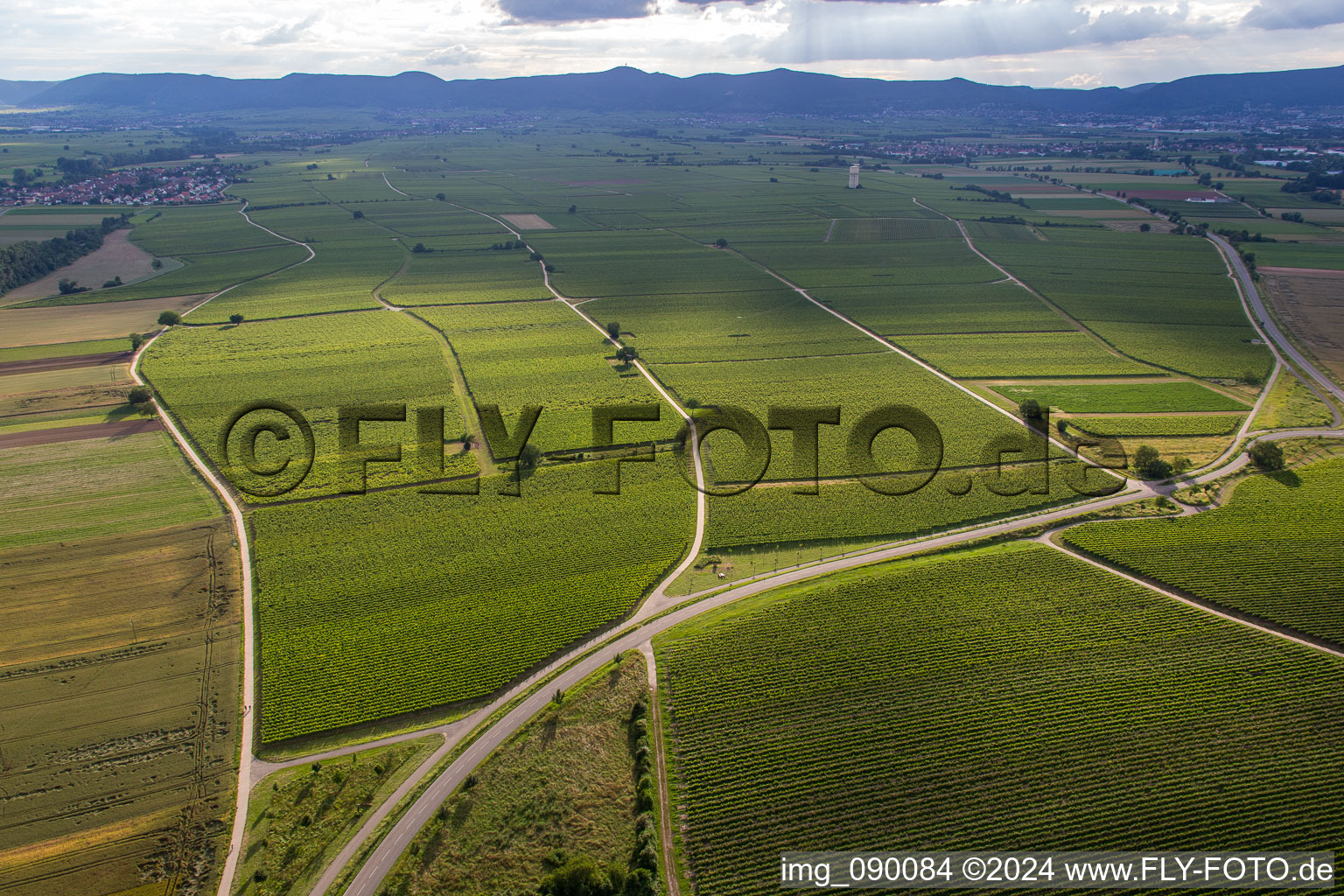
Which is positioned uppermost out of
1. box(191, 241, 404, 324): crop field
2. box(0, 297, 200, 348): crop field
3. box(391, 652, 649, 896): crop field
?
box(191, 241, 404, 324): crop field

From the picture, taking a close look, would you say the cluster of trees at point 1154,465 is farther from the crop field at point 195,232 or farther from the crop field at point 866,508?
the crop field at point 195,232

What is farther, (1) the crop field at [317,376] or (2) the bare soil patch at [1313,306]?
(2) the bare soil patch at [1313,306]

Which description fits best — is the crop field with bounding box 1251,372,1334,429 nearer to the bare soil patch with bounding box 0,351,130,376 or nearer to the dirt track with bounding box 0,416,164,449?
the dirt track with bounding box 0,416,164,449

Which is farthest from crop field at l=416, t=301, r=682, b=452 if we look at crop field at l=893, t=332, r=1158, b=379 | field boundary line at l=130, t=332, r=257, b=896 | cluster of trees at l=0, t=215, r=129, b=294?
cluster of trees at l=0, t=215, r=129, b=294

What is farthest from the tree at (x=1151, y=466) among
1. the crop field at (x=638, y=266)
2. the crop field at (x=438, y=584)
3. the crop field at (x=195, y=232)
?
the crop field at (x=195, y=232)

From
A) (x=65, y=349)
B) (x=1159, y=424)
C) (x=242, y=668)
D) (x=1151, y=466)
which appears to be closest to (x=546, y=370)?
(x=242, y=668)

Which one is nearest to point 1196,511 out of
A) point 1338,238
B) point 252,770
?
point 252,770
